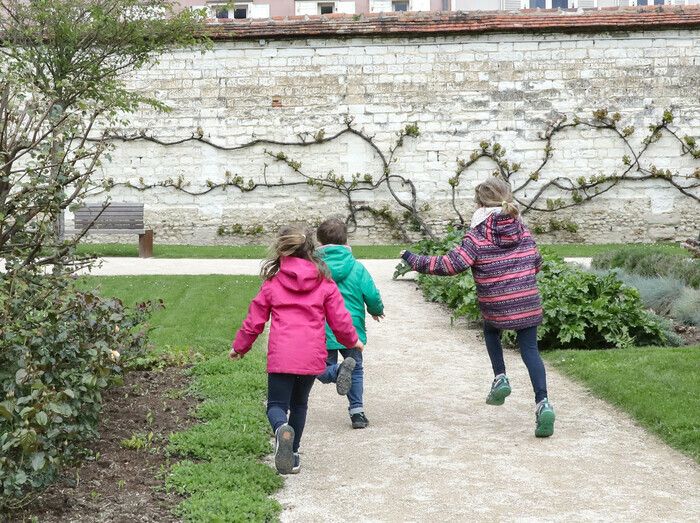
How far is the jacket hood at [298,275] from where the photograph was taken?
Answer: 502 centimetres

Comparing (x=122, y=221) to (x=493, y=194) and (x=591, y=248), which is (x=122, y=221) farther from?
(x=493, y=194)

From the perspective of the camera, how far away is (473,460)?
205 inches

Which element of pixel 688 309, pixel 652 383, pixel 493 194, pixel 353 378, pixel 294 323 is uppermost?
pixel 493 194

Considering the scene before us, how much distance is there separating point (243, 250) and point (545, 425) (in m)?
12.4

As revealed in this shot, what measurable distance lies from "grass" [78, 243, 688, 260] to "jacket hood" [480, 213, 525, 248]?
31.6ft

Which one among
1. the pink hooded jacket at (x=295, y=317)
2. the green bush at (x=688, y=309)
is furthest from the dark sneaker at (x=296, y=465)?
the green bush at (x=688, y=309)

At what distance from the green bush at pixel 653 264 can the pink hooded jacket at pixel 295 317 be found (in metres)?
6.87

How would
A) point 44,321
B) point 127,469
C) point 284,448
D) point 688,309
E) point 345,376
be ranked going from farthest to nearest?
point 688,309
point 345,376
point 127,469
point 284,448
point 44,321

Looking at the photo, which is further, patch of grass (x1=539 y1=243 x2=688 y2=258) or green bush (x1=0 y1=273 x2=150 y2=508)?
patch of grass (x1=539 y1=243 x2=688 y2=258)

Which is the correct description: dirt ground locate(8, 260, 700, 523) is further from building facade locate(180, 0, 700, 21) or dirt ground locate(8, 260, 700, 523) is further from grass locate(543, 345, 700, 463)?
building facade locate(180, 0, 700, 21)

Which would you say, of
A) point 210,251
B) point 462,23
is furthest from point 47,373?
point 462,23

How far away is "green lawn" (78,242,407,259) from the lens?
Result: 643 inches

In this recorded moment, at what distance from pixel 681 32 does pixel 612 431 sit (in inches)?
590

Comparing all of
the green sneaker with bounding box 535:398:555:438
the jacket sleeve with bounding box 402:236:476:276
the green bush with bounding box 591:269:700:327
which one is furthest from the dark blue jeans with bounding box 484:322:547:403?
the green bush with bounding box 591:269:700:327
